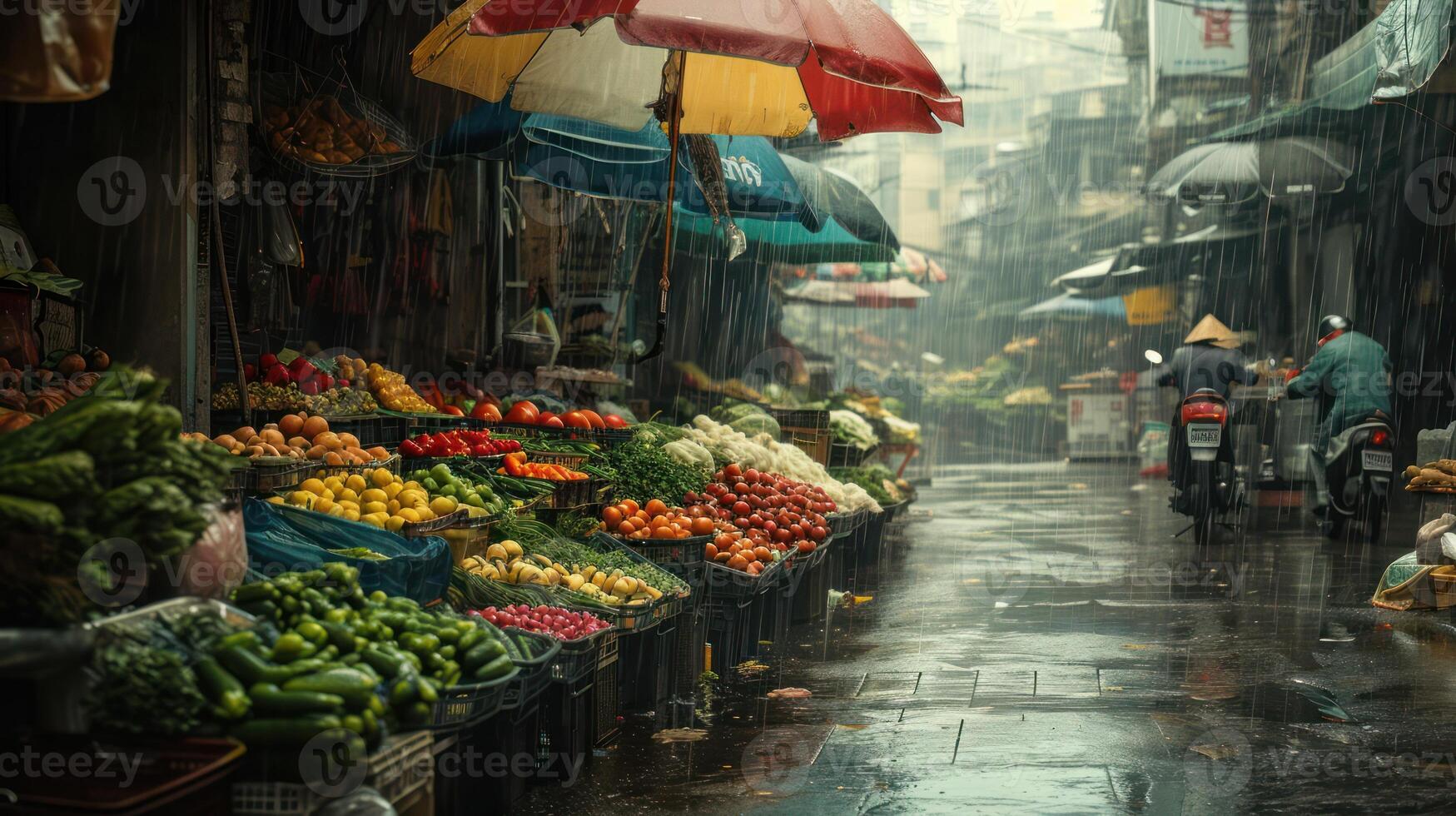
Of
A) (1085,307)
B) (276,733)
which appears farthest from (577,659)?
(1085,307)

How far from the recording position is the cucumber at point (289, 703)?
3.54 meters

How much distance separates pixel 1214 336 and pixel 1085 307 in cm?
1612

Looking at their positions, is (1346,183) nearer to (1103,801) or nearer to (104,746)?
(1103,801)

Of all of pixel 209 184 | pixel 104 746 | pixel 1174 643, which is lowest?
pixel 1174 643

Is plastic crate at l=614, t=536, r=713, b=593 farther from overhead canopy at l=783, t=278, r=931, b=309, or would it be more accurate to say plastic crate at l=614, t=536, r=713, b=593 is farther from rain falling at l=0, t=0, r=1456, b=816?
overhead canopy at l=783, t=278, r=931, b=309

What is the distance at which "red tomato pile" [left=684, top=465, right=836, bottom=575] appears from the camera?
8.12 m

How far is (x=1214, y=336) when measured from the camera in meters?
15.1

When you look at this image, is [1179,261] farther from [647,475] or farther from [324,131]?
[324,131]

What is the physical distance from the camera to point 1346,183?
18.1 meters

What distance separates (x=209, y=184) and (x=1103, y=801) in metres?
5.56

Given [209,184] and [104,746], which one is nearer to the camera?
[104,746]

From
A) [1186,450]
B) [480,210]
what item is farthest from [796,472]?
[1186,450]

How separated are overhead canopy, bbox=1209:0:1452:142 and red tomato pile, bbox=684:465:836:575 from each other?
5.88 metres

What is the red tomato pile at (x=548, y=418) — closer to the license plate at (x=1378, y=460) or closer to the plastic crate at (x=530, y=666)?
the plastic crate at (x=530, y=666)
